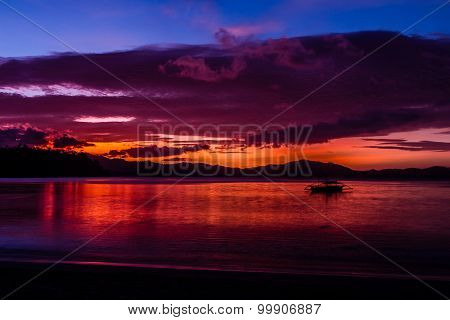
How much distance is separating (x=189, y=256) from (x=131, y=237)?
706cm

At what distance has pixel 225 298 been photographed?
8438 mm

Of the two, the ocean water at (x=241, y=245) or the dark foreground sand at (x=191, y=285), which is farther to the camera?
the ocean water at (x=241, y=245)

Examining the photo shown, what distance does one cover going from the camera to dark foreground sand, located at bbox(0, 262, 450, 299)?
8.55 metres

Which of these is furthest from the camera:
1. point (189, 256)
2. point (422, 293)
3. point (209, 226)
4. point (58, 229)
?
point (209, 226)

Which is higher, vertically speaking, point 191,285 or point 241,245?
point 191,285

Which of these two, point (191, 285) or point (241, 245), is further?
point (241, 245)

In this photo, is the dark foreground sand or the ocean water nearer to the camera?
the dark foreground sand

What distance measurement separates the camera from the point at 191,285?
9.38 m

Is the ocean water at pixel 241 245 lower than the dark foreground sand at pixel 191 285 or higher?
lower

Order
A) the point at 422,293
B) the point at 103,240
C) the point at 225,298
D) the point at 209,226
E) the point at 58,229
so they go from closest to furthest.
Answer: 1. the point at 225,298
2. the point at 422,293
3. the point at 103,240
4. the point at 58,229
5. the point at 209,226

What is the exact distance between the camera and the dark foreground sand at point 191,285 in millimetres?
8547

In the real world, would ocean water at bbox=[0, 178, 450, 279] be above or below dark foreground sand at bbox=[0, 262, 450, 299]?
below
